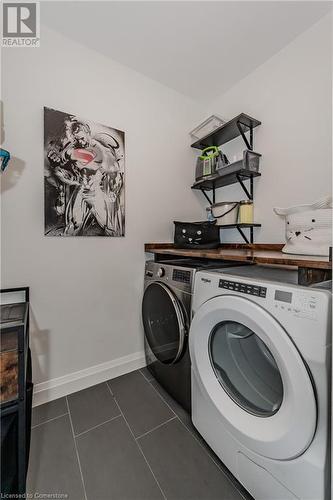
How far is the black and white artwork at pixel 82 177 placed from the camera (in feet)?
4.60

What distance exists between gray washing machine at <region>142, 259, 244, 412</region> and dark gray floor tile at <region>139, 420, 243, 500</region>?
0.18 meters

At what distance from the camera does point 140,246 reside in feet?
5.87

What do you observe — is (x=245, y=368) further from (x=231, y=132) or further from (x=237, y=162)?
(x=231, y=132)

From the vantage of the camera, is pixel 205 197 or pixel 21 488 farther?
pixel 205 197

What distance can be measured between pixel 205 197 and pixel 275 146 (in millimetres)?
777

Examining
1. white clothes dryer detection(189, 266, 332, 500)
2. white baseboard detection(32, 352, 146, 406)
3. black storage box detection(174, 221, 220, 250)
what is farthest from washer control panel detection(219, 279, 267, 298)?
white baseboard detection(32, 352, 146, 406)

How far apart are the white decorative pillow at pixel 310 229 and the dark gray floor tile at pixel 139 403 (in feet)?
4.05

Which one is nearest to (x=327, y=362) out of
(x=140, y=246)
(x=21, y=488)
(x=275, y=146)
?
(x=21, y=488)

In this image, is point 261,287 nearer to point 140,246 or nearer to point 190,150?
point 140,246

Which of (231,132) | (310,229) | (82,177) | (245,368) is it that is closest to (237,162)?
(231,132)

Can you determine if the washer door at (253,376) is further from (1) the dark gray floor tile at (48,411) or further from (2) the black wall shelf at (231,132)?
(2) the black wall shelf at (231,132)

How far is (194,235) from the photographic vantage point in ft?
5.74

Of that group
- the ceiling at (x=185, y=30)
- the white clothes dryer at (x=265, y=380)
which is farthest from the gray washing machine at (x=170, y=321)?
the ceiling at (x=185, y=30)

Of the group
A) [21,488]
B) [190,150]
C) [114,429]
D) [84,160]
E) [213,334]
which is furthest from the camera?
[190,150]
